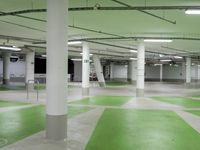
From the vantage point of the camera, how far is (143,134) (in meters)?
7.61

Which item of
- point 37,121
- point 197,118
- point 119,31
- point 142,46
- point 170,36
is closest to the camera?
point 37,121

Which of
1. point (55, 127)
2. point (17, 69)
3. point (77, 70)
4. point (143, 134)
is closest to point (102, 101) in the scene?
point (143, 134)

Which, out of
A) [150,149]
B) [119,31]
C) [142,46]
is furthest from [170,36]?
[150,149]

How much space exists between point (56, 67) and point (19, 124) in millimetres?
3200

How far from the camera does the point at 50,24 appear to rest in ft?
22.0

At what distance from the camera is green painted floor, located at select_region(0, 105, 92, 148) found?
6945mm

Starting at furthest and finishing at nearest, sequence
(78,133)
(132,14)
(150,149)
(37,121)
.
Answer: (132,14) → (37,121) → (78,133) → (150,149)

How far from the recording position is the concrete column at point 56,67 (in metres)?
6.64

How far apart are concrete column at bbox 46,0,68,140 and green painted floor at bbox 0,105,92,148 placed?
104cm

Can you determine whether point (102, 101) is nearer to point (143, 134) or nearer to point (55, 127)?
point (143, 134)

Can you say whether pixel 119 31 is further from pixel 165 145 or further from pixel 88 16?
pixel 165 145

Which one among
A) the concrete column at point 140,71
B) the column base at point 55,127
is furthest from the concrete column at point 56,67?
the concrete column at point 140,71

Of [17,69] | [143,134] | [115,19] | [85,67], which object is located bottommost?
[143,134]

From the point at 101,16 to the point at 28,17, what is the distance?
3.42 metres
